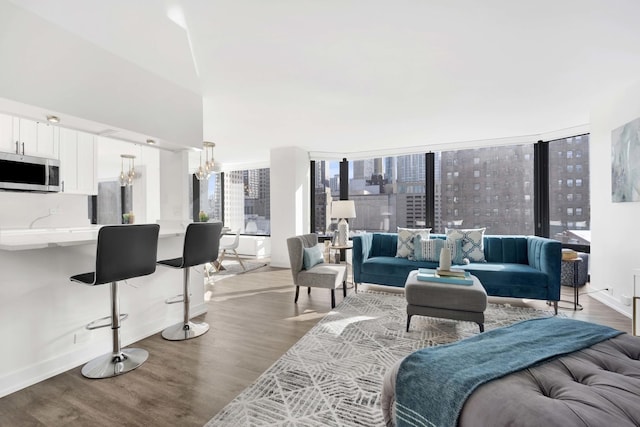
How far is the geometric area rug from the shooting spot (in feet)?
5.64

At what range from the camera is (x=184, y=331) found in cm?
288

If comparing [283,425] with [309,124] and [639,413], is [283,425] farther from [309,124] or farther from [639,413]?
[309,124]

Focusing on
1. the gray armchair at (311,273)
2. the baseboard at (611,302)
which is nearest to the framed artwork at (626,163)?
the baseboard at (611,302)

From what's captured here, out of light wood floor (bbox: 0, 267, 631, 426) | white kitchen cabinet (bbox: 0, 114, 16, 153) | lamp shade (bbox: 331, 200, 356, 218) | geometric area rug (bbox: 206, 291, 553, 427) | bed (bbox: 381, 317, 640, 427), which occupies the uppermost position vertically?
white kitchen cabinet (bbox: 0, 114, 16, 153)

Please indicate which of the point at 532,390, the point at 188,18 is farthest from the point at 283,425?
the point at 188,18

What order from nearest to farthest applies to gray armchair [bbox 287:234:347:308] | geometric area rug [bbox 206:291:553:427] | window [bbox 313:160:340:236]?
geometric area rug [bbox 206:291:553:427], gray armchair [bbox 287:234:347:308], window [bbox 313:160:340:236]

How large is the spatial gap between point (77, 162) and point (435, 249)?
531 cm

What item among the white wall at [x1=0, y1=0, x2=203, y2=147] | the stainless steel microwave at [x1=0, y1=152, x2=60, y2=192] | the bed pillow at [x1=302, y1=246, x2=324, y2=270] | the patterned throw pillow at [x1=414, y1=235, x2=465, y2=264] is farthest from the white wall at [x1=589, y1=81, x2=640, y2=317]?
the stainless steel microwave at [x1=0, y1=152, x2=60, y2=192]

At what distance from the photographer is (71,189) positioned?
421 centimetres

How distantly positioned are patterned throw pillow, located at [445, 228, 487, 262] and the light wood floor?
945 mm

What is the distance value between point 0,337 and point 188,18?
8.24ft

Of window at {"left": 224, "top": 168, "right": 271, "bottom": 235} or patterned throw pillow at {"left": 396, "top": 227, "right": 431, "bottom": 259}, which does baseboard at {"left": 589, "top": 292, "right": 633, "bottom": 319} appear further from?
window at {"left": 224, "top": 168, "right": 271, "bottom": 235}

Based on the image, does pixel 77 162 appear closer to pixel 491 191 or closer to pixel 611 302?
pixel 491 191

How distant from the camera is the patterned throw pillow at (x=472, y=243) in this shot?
4.15 metres
